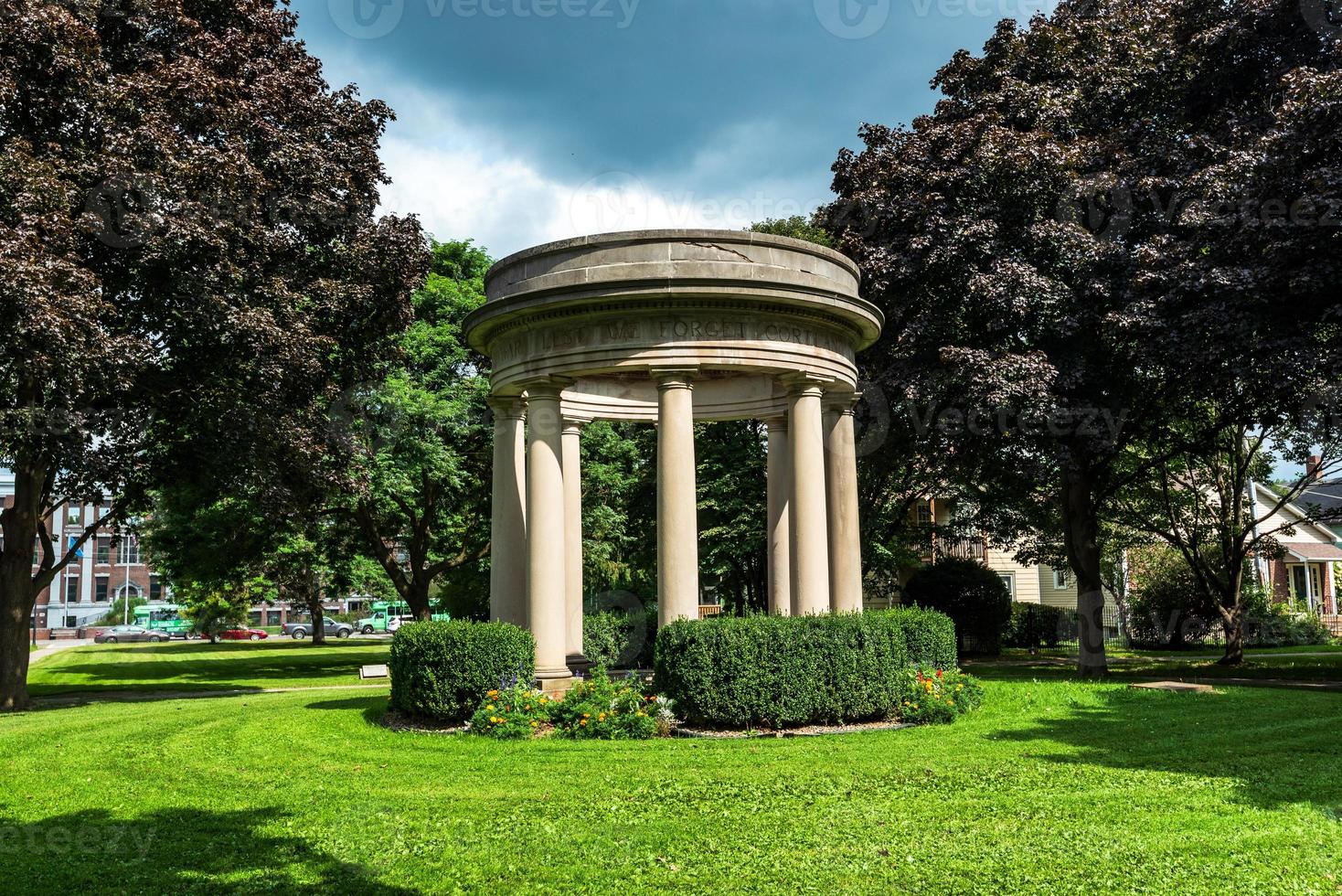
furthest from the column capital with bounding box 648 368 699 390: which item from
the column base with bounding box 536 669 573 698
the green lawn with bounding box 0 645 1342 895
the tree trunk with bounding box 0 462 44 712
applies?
the tree trunk with bounding box 0 462 44 712

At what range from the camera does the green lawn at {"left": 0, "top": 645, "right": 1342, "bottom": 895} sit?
792 centimetres

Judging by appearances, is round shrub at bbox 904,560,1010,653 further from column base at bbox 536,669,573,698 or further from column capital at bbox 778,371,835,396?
column base at bbox 536,669,573,698

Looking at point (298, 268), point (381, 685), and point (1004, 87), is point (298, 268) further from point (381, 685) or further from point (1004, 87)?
point (1004, 87)

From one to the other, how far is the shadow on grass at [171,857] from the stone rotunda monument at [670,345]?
25.8ft

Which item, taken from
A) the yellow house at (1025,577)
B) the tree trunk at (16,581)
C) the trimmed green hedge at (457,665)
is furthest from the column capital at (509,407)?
the yellow house at (1025,577)

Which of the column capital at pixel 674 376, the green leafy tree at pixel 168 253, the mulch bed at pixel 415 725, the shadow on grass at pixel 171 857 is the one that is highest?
the green leafy tree at pixel 168 253

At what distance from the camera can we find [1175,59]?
25.5 m

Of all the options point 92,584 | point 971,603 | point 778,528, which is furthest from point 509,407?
point 92,584

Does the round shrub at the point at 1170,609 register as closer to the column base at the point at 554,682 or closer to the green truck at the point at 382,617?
the column base at the point at 554,682

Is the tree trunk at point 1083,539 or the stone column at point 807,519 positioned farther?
the tree trunk at point 1083,539

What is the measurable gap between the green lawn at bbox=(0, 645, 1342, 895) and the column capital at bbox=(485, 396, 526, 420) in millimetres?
6558

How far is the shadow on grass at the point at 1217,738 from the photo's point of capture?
11172mm

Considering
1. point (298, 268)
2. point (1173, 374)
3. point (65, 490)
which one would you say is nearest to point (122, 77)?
point (298, 268)

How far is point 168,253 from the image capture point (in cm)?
2020
